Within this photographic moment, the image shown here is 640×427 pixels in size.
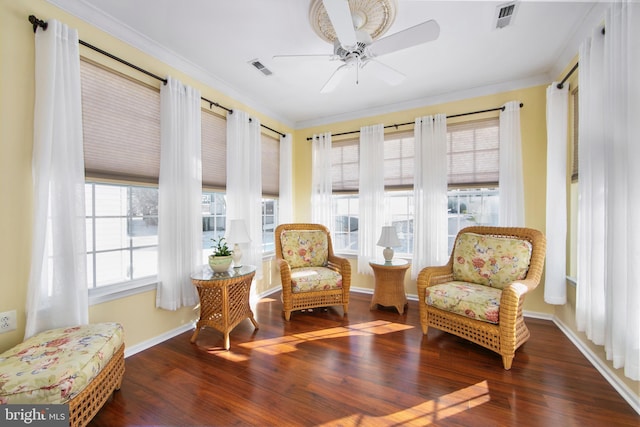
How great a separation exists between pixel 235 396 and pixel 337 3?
2465 mm

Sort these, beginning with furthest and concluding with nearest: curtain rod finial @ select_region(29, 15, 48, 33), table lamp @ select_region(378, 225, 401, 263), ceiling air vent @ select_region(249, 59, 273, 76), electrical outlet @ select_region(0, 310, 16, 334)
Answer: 1. table lamp @ select_region(378, 225, 401, 263)
2. ceiling air vent @ select_region(249, 59, 273, 76)
3. curtain rod finial @ select_region(29, 15, 48, 33)
4. electrical outlet @ select_region(0, 310, 16, 334)

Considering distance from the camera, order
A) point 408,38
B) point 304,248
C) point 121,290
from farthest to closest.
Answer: point 304,248 → point 121,290 → point 408,38

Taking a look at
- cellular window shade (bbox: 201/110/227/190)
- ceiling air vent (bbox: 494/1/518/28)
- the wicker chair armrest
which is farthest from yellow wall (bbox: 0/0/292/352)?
the wicker chair armrest

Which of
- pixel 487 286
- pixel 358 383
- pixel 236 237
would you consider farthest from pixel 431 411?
pixel 236 237

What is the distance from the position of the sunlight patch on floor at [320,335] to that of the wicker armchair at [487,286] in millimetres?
396

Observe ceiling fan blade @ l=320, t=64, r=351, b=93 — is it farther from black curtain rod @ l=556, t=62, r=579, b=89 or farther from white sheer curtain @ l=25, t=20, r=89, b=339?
black curtain rod @ l=556, t=62, r=579, b=89

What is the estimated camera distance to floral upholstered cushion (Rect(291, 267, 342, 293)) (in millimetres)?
2984

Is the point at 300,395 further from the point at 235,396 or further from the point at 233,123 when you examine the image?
the point at 233,123

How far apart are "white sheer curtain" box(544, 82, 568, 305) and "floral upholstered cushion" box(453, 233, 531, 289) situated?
0.47 m

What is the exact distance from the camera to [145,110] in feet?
7.82

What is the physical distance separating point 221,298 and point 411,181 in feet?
9.14

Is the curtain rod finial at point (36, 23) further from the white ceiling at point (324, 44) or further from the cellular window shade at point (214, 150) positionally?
the cellular window shade at point (214, 150)

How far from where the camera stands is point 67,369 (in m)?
1.30

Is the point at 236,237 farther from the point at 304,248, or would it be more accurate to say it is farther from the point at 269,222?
the point at 269,222
